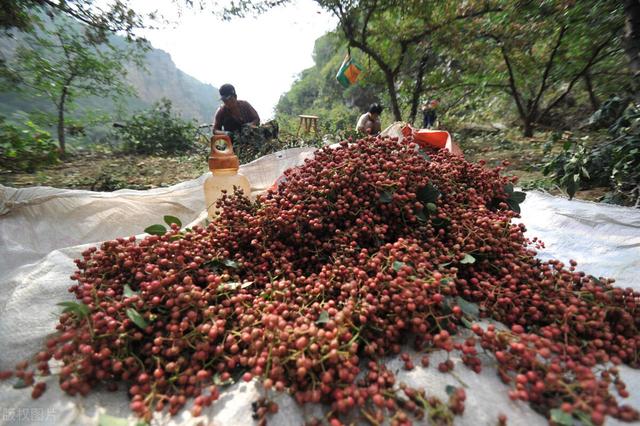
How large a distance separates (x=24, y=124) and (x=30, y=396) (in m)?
4.70

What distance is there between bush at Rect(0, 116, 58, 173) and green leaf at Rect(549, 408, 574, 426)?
4.26m

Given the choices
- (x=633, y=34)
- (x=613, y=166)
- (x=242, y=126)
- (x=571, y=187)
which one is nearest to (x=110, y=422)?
(x=571, y=187)

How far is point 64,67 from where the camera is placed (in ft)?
23.6

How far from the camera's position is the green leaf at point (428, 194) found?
1444mm

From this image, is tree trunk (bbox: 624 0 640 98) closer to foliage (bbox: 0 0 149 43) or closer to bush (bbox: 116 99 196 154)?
foliage (bbox: 0 0 149 43)

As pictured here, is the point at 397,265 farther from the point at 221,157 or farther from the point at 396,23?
the point at 396,23

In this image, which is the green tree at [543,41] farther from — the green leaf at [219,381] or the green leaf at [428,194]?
the green leaf at [219,381]

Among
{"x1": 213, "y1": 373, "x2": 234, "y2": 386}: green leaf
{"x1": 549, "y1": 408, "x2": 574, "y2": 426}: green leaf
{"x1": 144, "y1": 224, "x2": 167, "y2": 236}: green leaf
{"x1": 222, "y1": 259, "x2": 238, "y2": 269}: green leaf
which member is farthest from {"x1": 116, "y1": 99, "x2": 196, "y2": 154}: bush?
{"x1": 549, "y1": 408, "x2": 574, "y2": 426}: green leaf

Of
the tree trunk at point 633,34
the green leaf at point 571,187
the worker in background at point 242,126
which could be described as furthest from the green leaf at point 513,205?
the worker in background at point 242,126

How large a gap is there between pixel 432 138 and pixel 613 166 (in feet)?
6.12

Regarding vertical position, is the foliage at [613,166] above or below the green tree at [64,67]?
below

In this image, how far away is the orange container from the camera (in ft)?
8.23

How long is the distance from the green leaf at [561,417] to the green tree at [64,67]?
7444mm

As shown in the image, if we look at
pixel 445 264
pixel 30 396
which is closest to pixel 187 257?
pixel 30 396
